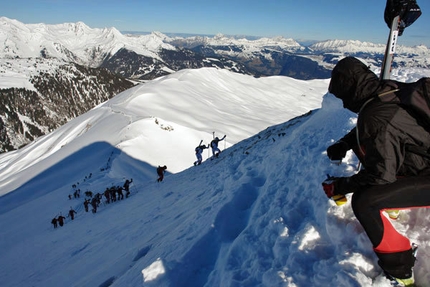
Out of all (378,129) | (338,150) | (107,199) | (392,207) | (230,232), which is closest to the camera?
(378,129)

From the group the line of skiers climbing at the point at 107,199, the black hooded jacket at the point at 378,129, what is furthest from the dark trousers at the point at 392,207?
the line of skiers climbing at the point at 107,199

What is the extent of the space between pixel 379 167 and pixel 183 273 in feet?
13.3

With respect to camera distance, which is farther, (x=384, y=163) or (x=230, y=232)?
(x=230, y=232)

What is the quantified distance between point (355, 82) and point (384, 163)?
3.13 ft

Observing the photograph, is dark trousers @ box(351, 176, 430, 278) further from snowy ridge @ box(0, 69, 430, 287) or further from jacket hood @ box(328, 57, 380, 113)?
jacket hood @ box(328, 57, 380, 113)

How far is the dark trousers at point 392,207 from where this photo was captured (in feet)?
10.3

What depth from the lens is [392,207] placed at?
3.23 metres

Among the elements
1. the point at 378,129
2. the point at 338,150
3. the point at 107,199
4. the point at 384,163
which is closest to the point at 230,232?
the point at 338,150

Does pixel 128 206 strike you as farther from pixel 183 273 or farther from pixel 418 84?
pixel 418 84

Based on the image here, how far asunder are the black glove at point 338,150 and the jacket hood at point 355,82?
3.12 ft

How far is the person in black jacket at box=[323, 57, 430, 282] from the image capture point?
296 centimetres

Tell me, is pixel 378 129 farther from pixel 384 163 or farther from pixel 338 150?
pixel 338 150

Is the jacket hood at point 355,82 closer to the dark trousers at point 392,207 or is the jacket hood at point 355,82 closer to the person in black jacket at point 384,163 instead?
the person in black jacket at point 384,163

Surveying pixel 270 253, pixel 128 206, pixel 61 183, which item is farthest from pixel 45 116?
pixel 270 253
